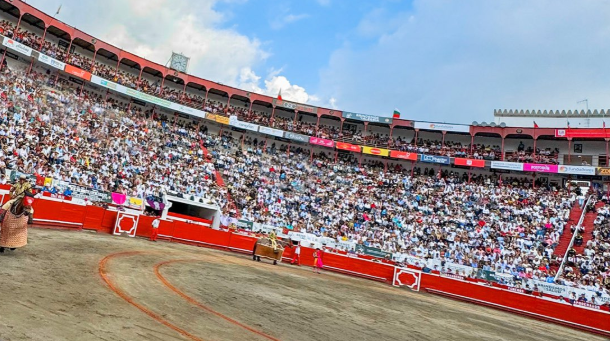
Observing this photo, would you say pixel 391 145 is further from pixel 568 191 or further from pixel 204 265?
pixel 204 265

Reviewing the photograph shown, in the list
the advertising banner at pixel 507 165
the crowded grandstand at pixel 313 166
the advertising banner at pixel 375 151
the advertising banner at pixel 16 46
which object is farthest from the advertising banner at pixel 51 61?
the advertising banner at pixel 507 165

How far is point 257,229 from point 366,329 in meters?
20.6

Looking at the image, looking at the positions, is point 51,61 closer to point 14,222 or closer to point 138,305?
point 14,222

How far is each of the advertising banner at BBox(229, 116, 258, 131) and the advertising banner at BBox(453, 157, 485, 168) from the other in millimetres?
20640

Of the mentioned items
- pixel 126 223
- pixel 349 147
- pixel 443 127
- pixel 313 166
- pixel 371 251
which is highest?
pixel 443 127

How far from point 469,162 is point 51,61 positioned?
38.7m

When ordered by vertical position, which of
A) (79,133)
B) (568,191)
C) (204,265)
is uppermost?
(568,191)

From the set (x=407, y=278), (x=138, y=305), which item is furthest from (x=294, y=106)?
(x=138, y=305)

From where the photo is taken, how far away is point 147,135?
111 ft

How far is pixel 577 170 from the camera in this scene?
33469 mm

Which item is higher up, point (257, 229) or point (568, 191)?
point (568, 191)

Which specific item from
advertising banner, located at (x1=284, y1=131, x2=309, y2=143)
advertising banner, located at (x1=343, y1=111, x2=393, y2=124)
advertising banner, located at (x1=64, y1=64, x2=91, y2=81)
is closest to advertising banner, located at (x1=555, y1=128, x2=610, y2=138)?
advertising banner, located at (x1=343, y1=111, x2=393, y2=124)

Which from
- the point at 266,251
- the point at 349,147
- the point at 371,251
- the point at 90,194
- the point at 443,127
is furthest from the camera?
the point at 349,147

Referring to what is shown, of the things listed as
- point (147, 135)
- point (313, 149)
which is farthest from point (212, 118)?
point (313, 149)
